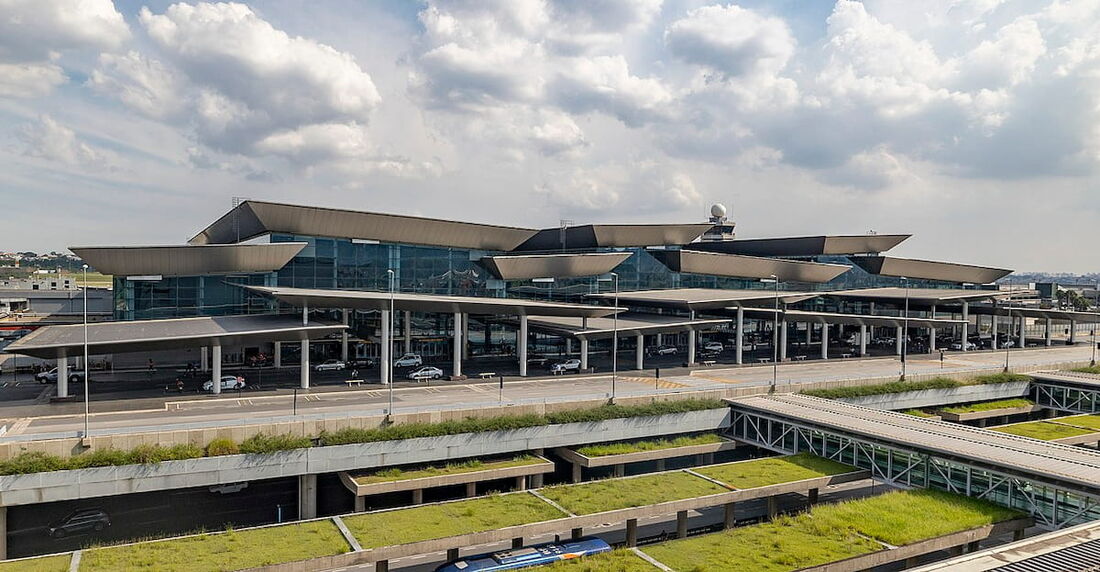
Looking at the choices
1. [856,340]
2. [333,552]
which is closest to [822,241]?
[856,340]

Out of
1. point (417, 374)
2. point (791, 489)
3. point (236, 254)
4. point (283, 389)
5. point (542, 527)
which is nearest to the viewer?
point (542, 527)

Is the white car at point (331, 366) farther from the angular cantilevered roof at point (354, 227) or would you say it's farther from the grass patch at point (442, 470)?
the grass patch at point (442, 470)

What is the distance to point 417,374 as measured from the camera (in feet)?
173

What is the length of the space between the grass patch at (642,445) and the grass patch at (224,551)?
17.3 m

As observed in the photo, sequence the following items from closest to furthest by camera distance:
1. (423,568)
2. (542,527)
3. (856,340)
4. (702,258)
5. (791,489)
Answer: (542,527) < (423,568) < (791,489) < (702,258) < (856,340)

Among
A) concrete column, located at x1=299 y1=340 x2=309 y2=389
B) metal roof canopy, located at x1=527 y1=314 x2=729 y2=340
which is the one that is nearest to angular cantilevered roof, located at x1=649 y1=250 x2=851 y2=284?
metal roof canopy, located at x1=527 y1=314 x2=729 y2=340

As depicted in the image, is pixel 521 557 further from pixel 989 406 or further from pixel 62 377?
pixel 989 406

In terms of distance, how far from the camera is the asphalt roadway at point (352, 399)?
3531 centimetres

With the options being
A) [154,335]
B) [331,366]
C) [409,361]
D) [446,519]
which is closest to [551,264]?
[409,361]

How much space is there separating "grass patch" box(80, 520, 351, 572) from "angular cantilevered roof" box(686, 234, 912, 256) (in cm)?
6892

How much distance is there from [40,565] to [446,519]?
45.6 ft

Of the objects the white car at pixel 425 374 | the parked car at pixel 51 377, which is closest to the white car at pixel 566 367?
the white car at pixel 425 374

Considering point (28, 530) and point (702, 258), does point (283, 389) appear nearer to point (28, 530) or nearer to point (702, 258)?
Result: point (28, 530)

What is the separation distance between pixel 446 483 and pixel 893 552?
804 inches
